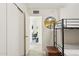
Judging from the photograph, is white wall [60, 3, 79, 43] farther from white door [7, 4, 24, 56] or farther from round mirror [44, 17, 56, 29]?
white door [7, 4, 24, 56]

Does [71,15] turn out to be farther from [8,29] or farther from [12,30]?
[8,29]

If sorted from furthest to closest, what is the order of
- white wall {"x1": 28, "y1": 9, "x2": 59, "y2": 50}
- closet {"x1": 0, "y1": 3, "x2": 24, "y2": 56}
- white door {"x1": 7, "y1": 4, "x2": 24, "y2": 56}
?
white wall {"x1": 28, "y1": 9, "x2": 59, "y2": 50} → white door {"x1": 7, "y1": 4, "x2": 24, "y2": 56} → closet {"x1": 0, "y1": 3, "x2": 24, "y2": 56}

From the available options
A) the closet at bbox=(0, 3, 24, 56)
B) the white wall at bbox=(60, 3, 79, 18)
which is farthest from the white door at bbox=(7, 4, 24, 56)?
the white wall at bbox=(60, 3, 79, 18)

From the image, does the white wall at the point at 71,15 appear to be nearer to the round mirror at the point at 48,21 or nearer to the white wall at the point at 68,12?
the white wall at the point at 68,12

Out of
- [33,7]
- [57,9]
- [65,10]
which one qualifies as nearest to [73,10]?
[65,10]

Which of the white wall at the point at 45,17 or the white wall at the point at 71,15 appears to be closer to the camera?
the white wall at the point at 71,15

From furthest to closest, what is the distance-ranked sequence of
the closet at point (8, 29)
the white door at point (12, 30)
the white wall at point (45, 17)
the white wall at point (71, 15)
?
the white wall at point (45, 17) → the white wall at point (71, 15) → the white door at point (12, 30) → the closet at point (8, 29)

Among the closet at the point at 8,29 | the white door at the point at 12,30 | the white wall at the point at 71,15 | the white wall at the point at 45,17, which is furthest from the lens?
the white wall at the point at 45,17

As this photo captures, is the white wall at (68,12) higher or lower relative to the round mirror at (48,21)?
higher

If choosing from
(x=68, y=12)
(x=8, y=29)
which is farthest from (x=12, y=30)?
(x=68, y=12)

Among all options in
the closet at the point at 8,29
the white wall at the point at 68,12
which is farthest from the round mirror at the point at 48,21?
the closet at the point at 8,29

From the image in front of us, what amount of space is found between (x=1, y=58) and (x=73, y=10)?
5576 mm

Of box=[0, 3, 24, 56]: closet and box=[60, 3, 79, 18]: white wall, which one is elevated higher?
box=[60, 3, 79, 18]: white wall

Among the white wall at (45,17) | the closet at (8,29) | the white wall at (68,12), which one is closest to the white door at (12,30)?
the closet at (8,29)
